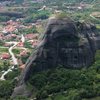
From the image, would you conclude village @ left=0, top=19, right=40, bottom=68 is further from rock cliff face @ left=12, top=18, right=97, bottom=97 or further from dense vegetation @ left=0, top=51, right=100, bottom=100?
dense vegetation @ left=0, top=51, right=100, bottom=100

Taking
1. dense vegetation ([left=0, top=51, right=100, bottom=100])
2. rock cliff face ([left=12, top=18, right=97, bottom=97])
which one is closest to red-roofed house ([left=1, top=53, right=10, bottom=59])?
dense vegetation ([left=0, top=51, right=100, bottom=100])

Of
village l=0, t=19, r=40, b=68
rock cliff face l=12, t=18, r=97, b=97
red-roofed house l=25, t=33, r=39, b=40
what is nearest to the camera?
rock cliff face l=12, t=18, r=97, b=97

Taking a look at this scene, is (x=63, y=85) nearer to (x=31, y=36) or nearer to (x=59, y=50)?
(x=59, y=50)

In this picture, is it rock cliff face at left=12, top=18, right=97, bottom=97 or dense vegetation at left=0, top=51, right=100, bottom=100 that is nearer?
dense vegetation at left=0, top=51, right=100, bottom=100

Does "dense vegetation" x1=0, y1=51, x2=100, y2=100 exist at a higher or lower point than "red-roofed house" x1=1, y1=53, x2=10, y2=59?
higher

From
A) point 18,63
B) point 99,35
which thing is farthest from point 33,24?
point 99,35

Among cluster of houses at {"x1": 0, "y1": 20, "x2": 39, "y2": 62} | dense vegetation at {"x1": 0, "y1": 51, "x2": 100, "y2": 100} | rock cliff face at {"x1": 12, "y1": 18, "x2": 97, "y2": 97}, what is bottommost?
cluster of houses at {"x1": 0, "y1": 20, "x2": 39, "y2": 62}

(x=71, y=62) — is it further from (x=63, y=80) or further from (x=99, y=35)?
(x=99, y=35)

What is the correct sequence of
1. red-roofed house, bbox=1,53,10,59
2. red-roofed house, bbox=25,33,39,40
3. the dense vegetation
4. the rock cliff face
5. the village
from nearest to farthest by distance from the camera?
the dense vegetation
the rock cliff face
red-roofed house, bbox=1,53,10,59
the village
red-roofed house, bbox=25,33,39,40

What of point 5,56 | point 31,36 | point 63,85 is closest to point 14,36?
point 31,36
